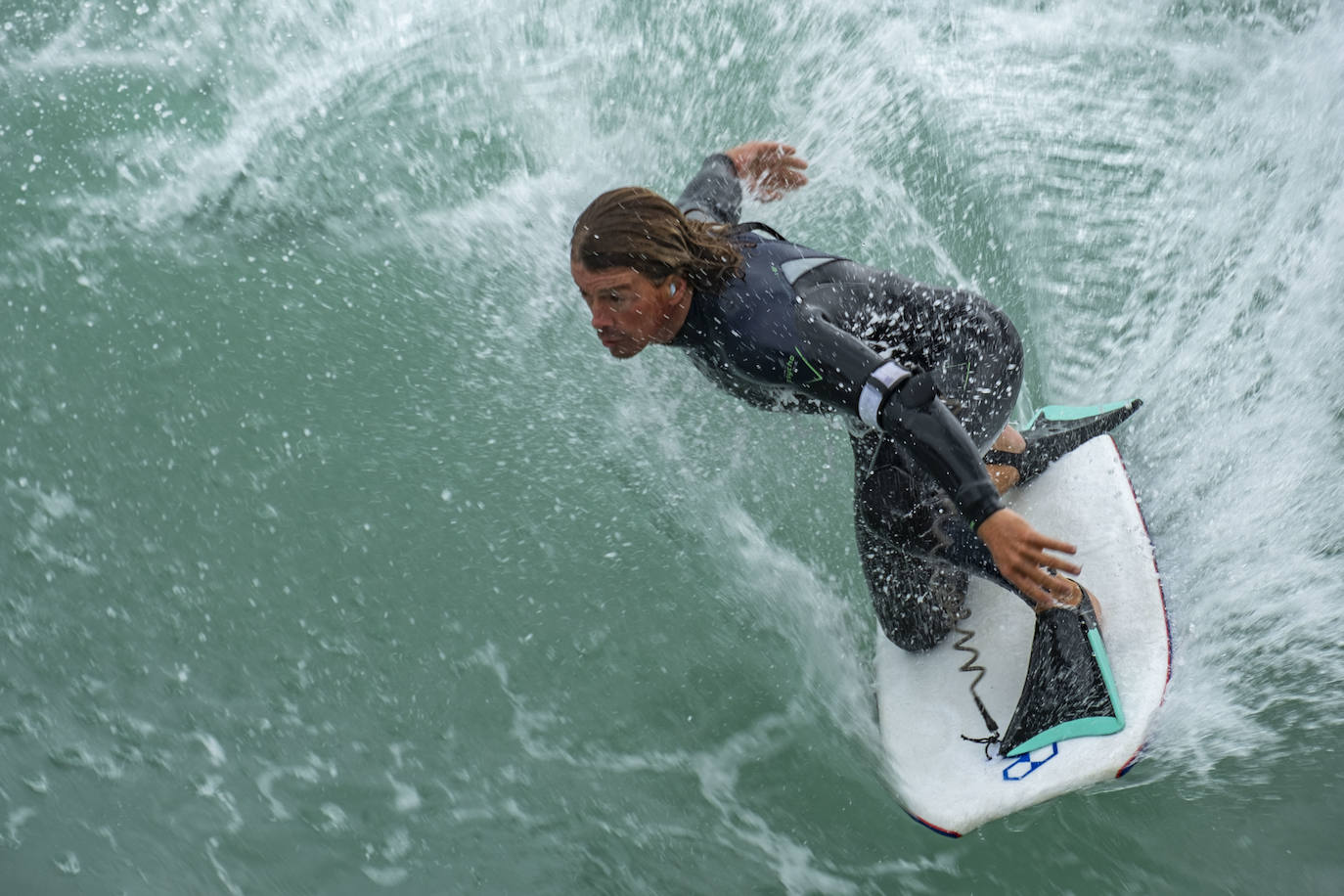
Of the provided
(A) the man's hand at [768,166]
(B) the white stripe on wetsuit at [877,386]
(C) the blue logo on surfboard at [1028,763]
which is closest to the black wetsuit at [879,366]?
(B) the white stripe on wetsuit at [877,386]

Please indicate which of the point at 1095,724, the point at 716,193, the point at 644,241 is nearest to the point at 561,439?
the point at 716,193

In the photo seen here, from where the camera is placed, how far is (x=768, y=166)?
3.59 metres

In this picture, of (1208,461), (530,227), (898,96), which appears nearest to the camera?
(1208,461)

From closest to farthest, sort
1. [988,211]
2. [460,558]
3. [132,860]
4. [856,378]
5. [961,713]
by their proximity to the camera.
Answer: [856,378], [132,860], [961,713], [460,558], [988,211]

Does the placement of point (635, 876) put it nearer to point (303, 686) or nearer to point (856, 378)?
point (303, 686)

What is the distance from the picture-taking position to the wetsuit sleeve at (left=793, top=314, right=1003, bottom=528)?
250 centimetres

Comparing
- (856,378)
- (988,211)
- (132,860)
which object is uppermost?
(856,378)

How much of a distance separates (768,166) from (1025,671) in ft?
5.95

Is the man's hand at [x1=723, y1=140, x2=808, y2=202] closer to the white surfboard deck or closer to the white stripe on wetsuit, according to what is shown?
the white stripe on wetsuit

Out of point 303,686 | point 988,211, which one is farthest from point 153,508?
point 988,211

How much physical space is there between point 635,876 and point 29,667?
205cm

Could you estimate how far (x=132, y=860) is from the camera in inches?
125

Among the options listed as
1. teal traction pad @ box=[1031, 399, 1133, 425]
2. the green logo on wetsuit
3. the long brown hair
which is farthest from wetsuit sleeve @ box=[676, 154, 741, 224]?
teal traction pad @ box=[1031, 399, 1133, 425]

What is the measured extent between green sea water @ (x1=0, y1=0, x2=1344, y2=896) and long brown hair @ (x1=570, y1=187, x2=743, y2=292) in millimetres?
1388
